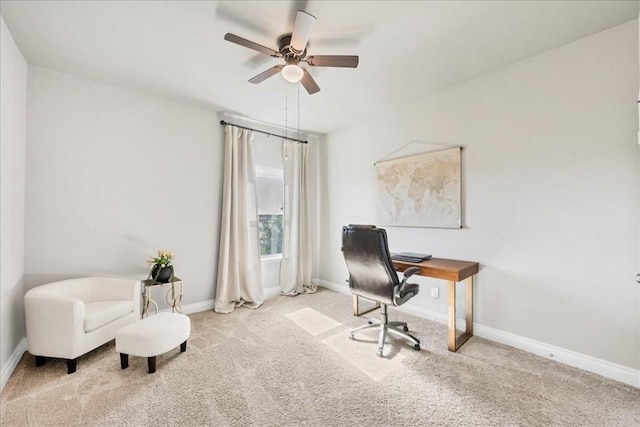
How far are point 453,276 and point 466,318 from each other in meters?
0.66

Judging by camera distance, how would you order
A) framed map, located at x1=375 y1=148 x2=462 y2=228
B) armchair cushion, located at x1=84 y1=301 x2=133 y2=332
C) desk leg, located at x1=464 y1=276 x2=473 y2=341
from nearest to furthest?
armchair cushion, located at x1=84 y1=301 x2=133 y2=332, desk leg, located at x1=464 y1=276 x2=473 y2=341, framed map, located at x1=375 y1=148 x2=462 y2=228

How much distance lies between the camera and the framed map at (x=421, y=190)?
114 inches

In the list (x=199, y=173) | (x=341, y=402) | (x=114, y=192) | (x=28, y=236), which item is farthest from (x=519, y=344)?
(x=28, y=236)

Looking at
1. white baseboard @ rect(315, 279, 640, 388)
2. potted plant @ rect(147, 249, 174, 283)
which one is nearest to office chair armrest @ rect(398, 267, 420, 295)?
white baseboard @ rect(315, 279, 640, 388)

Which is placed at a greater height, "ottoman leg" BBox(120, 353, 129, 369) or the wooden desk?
the wooden desk

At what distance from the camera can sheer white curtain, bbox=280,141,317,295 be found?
4164 millimetres

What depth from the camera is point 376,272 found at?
239cm

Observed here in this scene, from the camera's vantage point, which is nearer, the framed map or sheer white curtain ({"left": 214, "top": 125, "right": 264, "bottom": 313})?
the framed map

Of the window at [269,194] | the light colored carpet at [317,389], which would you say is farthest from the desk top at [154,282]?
the window at [269,194]

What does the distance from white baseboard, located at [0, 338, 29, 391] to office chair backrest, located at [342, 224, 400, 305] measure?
2.65m

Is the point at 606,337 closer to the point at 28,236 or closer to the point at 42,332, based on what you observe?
the point at 42,332

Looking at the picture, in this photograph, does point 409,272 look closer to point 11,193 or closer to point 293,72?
point 293,72

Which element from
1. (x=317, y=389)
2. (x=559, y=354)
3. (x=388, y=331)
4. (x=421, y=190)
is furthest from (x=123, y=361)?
(x=559, y=354)

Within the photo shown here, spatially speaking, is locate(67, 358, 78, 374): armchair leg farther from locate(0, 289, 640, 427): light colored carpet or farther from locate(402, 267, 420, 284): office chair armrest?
locate(402, 267, 420, 284): office chair armrest
